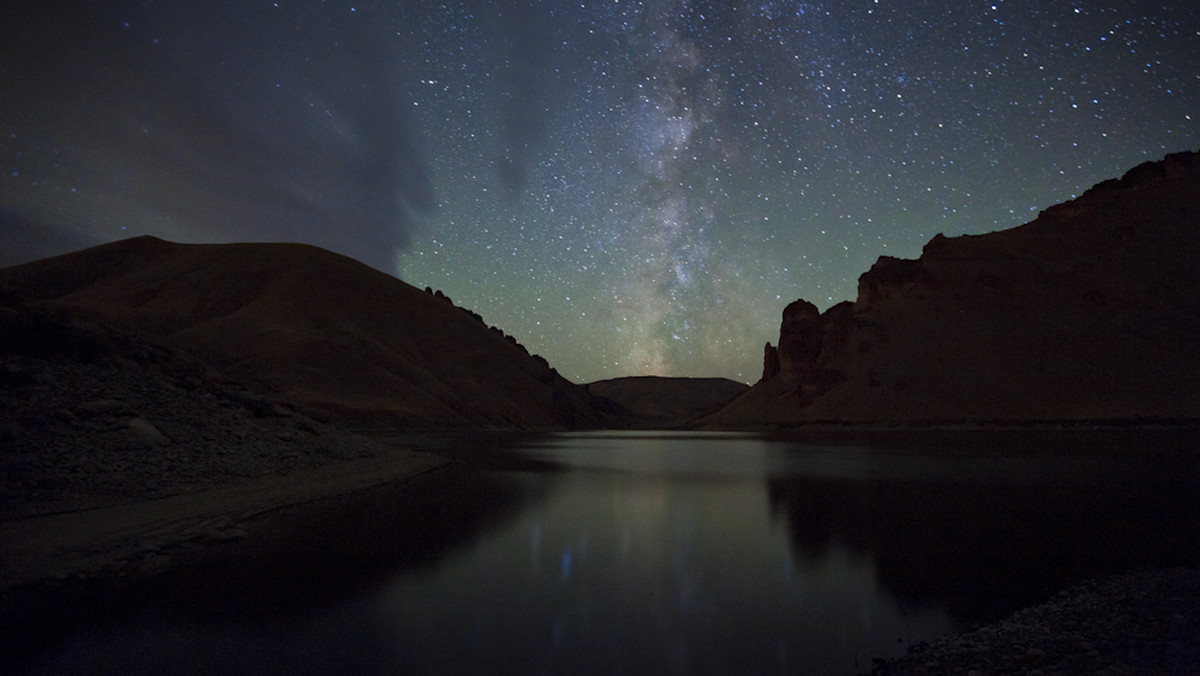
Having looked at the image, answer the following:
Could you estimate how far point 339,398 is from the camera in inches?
2613

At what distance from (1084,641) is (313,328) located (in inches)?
3492

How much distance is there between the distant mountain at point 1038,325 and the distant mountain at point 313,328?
51034 mm

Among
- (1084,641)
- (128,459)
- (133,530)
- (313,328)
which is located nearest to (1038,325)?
(1084,641)

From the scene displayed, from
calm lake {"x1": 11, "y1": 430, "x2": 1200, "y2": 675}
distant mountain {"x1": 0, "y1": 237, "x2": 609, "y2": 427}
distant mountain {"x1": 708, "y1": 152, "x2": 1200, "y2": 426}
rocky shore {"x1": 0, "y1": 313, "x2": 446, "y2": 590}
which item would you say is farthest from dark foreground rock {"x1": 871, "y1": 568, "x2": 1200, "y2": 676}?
distant mountain {"x1": 708, "y1": 152, "x2": 1200, "y2": 426}

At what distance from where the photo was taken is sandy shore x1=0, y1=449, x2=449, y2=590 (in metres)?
8.45

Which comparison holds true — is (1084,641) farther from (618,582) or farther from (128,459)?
(128,459)

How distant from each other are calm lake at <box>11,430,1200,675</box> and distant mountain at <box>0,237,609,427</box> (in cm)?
5225

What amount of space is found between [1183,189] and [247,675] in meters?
132

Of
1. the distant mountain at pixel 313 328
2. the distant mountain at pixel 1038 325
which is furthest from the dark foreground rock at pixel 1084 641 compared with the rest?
the distant mountain at pixel 1038 325

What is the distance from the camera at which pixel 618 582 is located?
28.7ft

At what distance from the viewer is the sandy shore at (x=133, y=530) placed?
333 inches

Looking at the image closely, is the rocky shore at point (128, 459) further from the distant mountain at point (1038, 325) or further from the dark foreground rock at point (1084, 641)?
the distant mountain at point (1038, 325)

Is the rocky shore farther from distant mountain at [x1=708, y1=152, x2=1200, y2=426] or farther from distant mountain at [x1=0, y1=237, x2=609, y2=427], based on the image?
distant mountain at [x1=708, y1=152, x2=1200, y2=426]

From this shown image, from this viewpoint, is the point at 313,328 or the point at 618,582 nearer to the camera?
the point at 618,582
